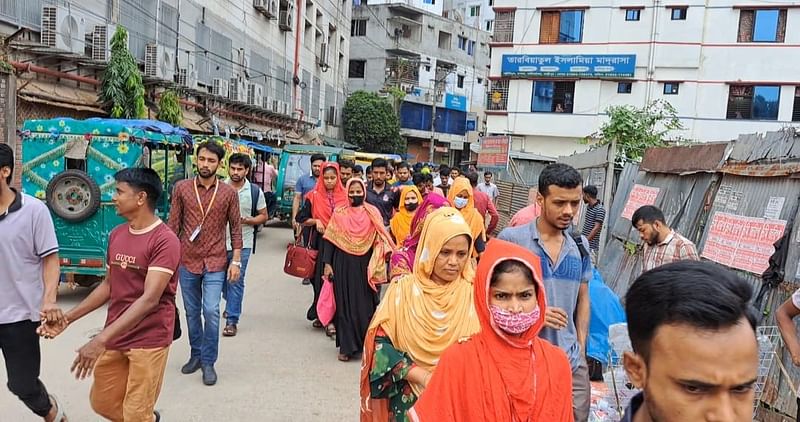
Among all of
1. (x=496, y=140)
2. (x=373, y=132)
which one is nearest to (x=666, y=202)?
(x=496, y=140)

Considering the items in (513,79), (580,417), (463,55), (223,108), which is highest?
(463,55)

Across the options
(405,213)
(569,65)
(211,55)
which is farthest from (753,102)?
(405,213)

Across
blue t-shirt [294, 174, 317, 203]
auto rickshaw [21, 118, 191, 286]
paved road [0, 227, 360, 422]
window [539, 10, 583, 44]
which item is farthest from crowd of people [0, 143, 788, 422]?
window [539, 10, 583, 44]

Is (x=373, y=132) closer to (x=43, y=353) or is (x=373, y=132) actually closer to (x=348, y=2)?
(x=348, y=2)

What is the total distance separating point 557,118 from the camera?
2677cm

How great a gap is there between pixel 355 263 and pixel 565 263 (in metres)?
3.08

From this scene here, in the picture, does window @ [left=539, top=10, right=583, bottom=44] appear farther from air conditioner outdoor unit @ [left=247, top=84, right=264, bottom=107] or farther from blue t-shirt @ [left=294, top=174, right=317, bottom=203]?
blue t-shirt @ [left=294, top=174, right=317, bottom=203]

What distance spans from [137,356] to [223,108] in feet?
65.8

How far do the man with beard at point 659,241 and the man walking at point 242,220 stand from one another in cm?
373

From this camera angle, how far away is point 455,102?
46938mm

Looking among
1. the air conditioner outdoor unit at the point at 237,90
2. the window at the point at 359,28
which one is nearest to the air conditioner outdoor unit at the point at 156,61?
the air conditioner outdoor unit at the point at 237,90

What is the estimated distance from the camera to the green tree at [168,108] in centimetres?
1617

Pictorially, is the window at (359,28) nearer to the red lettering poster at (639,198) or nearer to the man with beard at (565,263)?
the red lettering poster at (639,198)

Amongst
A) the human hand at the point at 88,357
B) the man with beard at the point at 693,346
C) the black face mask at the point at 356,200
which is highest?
the man with beard at the point at 693,346
